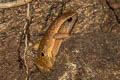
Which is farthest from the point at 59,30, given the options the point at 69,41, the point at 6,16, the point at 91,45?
the point at 6,16

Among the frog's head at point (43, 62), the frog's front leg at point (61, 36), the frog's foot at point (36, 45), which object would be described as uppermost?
the frog's front leg at point (61, 36)

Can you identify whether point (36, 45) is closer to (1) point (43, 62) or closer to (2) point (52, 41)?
(2) point (52, 41)

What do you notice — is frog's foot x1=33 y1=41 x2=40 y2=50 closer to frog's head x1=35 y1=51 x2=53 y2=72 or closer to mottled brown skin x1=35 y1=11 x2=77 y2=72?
mottled brown skin x1=35 y1=11 x2=77 y2=72

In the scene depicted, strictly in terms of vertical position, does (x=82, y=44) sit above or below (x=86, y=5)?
Answer: below

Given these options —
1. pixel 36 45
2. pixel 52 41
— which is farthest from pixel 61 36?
pixel 36 45

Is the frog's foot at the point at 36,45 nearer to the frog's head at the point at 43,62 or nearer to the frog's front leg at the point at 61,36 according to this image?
the frog's head at the point at 43,62

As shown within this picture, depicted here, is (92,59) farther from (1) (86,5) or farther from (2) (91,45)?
(1) (86,5)

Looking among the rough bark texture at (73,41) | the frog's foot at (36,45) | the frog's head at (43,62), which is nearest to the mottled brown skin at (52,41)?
the frog's head at (43,62)
